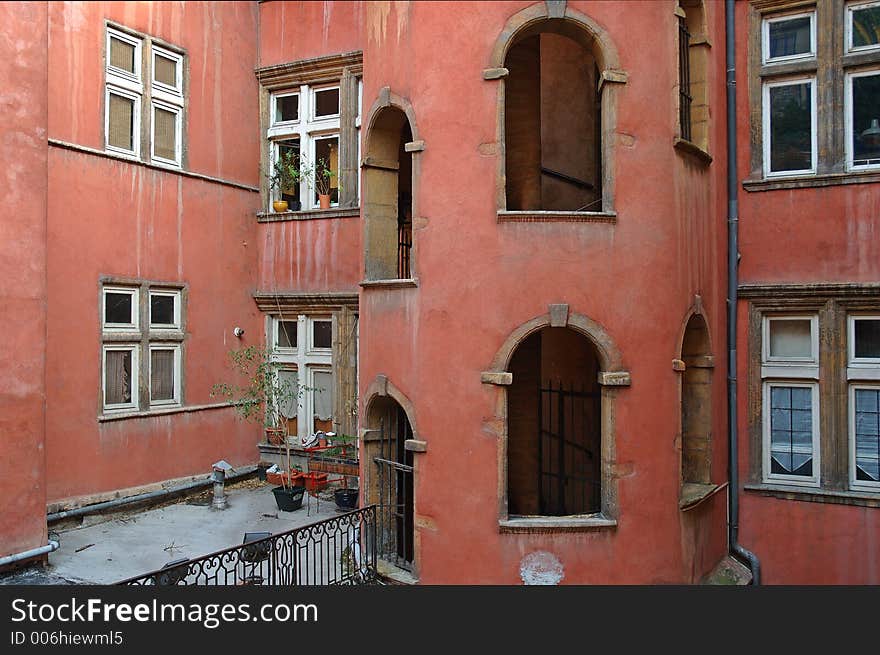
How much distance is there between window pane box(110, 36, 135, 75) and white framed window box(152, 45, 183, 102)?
40 centimetres

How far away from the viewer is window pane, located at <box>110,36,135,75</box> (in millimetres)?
11789

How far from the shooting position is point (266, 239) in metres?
14.1

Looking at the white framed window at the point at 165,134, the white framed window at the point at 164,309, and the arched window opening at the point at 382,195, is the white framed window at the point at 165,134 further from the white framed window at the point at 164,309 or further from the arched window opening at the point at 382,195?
the arched window opening at the point at 382,195

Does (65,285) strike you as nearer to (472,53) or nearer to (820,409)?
(472,53)

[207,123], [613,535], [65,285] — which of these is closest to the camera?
[613,535]

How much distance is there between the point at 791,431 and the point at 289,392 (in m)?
8.44

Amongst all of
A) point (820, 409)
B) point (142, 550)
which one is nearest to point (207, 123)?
point (142, 550)

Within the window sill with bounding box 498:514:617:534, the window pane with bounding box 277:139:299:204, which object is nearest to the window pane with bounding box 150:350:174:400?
the window pane with bounding box 277:139:299:204

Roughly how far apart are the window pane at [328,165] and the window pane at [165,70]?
2671 mm

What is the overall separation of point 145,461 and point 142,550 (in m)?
2.45

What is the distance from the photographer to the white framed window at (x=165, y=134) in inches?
488

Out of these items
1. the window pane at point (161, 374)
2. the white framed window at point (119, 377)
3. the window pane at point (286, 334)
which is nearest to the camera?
the white framed window at point (119, 377)

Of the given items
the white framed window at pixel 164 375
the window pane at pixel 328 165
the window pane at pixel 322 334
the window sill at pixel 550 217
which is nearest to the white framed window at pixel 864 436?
the window sill at pixel 550 217

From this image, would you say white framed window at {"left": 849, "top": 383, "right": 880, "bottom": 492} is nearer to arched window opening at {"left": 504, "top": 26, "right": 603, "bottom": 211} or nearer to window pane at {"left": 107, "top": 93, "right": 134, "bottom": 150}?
arched window opening at {"left": 504, "top": 26, "right": 603, "bottom": 211}
